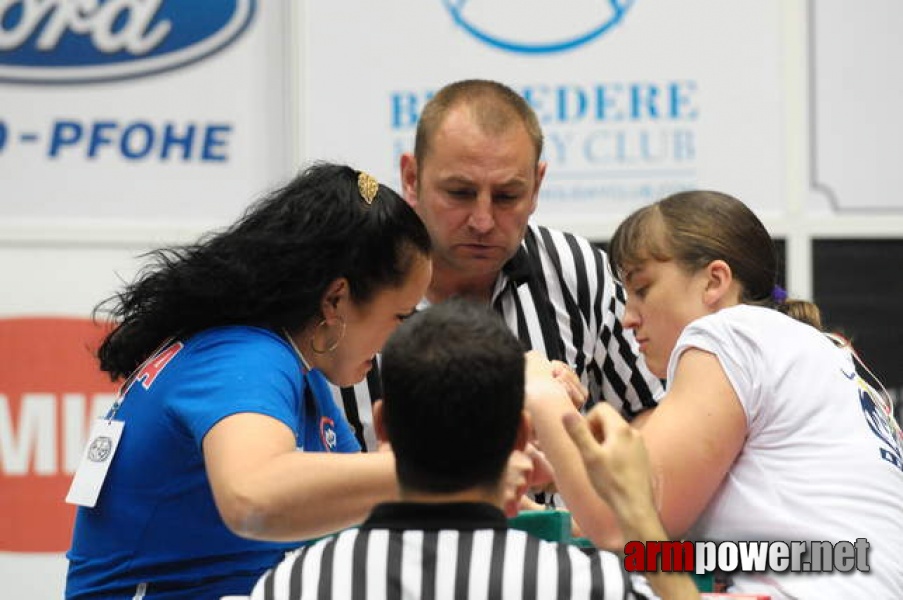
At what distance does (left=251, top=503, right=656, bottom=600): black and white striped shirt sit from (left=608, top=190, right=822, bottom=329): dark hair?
106 cm

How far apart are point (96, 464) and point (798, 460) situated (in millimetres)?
1111

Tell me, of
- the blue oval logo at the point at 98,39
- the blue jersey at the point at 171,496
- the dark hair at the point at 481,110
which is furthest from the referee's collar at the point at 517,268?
the blue oval logo at the point at 98,39

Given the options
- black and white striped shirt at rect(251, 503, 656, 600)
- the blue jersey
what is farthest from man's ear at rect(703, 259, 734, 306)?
black and white striped shirt at rect(251, 503, 656, 600)

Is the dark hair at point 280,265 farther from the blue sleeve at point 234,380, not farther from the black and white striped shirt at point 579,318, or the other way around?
the black and white striped shirt at point 579,318

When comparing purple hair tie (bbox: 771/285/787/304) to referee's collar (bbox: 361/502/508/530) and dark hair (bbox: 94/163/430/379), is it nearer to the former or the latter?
dark hair (bbox: 94/163/430/379)

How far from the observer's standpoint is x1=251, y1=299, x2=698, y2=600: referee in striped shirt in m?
1.70

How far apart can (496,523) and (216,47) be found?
3818 millimetres

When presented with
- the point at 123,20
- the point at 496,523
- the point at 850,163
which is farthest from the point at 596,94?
the point at 496,523


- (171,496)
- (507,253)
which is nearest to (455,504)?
Answer: (171,496)

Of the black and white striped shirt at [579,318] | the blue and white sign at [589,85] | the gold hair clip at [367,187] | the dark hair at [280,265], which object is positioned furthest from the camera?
the blue and white sign at [589,85]

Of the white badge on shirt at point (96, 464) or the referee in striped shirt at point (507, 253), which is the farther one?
the referee in striped shirt at point (507, 253)

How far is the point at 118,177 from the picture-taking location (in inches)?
206

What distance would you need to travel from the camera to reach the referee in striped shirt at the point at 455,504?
170 centimetres

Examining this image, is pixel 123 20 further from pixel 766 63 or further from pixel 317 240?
pixel 317 240
